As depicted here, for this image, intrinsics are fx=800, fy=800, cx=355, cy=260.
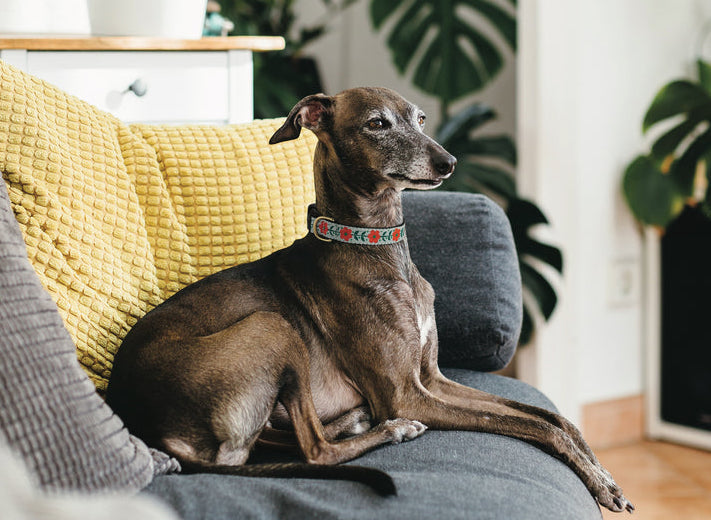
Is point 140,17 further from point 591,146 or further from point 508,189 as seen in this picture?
point 591,146

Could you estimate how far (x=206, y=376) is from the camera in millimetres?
1207

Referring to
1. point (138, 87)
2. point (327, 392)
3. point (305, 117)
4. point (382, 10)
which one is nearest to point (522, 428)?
point (327, 392)

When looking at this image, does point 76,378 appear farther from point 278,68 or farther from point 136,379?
point 278,68

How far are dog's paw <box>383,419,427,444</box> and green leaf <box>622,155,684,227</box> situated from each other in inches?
74.3

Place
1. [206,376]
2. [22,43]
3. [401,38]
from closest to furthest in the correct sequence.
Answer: [206,376]
[22,43]
[401,38]

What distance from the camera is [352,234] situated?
4.69ft

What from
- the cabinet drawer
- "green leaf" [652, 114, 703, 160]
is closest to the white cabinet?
A: the cabinet drawer

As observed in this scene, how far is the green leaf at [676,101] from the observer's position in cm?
286

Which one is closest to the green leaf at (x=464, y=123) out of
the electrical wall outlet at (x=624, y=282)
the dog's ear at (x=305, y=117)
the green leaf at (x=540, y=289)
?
the green leaf at (x=540, y=289)

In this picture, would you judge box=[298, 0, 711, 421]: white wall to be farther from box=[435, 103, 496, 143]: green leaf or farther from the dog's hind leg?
the dog's hind leg

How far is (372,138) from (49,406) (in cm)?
77

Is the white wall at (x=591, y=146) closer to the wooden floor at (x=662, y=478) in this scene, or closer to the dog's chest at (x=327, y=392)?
the wooden floor at (x=662, y=478)

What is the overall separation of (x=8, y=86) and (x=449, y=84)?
2139mm

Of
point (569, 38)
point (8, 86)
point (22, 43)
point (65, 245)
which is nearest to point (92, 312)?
point (65, 245)
